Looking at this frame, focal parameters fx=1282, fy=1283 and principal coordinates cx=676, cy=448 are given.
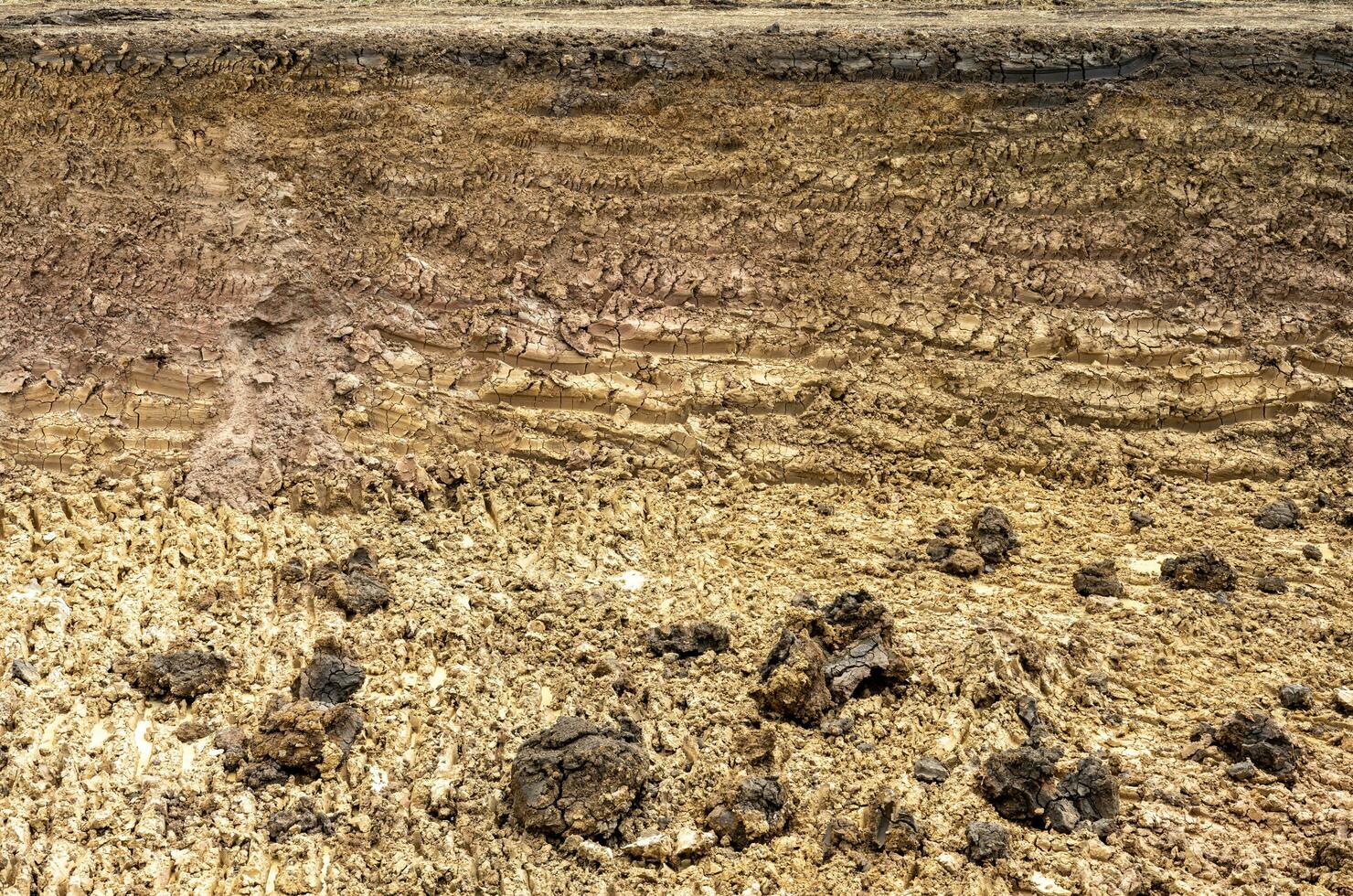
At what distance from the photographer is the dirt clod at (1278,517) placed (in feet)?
26.0

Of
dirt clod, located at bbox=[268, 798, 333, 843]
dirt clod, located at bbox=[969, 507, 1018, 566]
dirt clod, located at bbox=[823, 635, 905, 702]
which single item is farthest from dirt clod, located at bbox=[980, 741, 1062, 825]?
dirt clod, located at bbox=[268, 798, 333, 843]

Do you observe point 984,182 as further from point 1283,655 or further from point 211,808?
point 211,808

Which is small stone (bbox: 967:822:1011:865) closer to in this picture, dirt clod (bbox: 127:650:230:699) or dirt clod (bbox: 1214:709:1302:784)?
dirt clod (bbox: 1214:709:1302:784)

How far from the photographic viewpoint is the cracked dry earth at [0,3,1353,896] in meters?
5.75

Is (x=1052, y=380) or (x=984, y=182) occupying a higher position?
(x=984, y=182)

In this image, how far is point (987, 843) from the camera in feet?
17.8

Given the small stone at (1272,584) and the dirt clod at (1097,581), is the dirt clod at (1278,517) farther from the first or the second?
the dirt clod at (1097,581)

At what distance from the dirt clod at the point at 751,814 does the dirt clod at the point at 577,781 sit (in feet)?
1.36

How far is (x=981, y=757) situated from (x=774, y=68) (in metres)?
5.48

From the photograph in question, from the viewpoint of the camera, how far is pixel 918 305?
880cm

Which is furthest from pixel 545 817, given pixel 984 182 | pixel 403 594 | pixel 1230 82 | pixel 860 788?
pixel 1230 82

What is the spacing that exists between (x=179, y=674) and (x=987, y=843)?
13.1 feet

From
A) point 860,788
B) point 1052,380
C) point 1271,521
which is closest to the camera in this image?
point 860,788

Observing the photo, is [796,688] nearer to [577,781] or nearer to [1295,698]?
[577,781]
